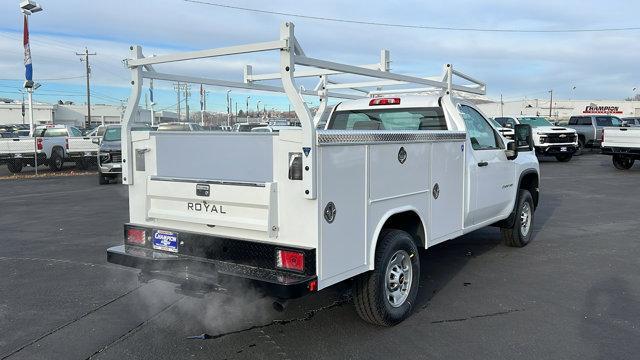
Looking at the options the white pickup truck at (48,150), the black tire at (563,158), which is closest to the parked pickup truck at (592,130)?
the black tire at (563,158)

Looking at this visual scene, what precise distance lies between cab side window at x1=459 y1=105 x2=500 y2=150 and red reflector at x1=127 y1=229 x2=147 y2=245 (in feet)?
11.2

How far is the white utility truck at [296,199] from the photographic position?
380 cm

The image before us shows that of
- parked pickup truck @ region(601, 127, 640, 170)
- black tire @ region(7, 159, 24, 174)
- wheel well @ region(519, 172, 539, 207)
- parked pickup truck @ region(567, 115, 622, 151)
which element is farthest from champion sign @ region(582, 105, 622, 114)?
wheel well @ region(519, 172, 539, 207)

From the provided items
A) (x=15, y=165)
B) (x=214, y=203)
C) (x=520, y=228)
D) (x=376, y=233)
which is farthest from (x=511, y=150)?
(x=15, y=165)

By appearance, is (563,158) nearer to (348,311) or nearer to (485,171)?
(485,171)

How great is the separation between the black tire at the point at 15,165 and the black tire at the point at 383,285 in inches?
807

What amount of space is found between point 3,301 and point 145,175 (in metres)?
2.15

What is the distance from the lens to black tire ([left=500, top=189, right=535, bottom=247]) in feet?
24.3

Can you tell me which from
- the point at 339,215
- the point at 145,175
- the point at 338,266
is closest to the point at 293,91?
the point at 339,215

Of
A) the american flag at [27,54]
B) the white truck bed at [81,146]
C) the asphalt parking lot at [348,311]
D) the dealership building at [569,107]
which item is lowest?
the asphalt parking lot at [348,311]

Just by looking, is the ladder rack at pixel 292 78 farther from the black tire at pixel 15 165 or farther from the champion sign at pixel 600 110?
the champion sign at pixel 600 110

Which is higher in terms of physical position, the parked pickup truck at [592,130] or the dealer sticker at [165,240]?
the parked pickup truck at [592,130]

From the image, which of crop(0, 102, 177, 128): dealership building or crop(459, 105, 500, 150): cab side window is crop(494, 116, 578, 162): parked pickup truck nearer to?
crop(459, 105, 500, 150): cab side window

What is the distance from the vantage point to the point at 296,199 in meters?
3.86
